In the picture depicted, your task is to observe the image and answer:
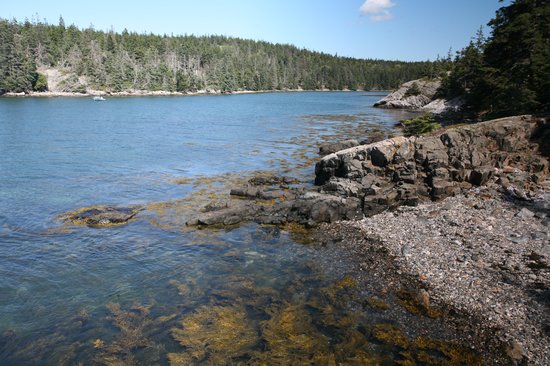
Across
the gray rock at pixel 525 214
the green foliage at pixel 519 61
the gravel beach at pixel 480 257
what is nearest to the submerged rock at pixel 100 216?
the gravel beach at pixel 480 257

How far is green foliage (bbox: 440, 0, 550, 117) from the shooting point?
141 ft

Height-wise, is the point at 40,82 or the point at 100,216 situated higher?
the point at 40,82

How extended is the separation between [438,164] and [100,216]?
90.0ft

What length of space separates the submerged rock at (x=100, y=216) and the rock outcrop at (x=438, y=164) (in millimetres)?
15723

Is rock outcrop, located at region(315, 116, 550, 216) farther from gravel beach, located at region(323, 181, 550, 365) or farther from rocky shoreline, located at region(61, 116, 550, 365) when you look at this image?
gravel beach, located at region(323, 181, 550, 365)

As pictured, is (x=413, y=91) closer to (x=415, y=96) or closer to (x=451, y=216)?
(x=415, y=96)

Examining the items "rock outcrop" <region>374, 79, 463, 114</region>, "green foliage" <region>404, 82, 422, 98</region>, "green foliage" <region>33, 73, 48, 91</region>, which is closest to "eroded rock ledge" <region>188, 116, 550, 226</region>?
"rock outcrop" <region>374, 79, 463, 114</region>

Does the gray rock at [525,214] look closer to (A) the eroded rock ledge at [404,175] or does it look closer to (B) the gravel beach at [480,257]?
(B) the gravel beach at [480,257]

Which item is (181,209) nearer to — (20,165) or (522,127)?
(20,165)

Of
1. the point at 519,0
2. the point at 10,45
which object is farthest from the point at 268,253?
the point at 10,45

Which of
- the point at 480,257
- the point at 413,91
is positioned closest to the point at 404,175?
the point at 480,257

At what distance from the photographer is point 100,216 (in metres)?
27.6

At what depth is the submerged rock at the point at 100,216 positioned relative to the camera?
2712cm

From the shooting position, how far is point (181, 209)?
3014 centimetres
